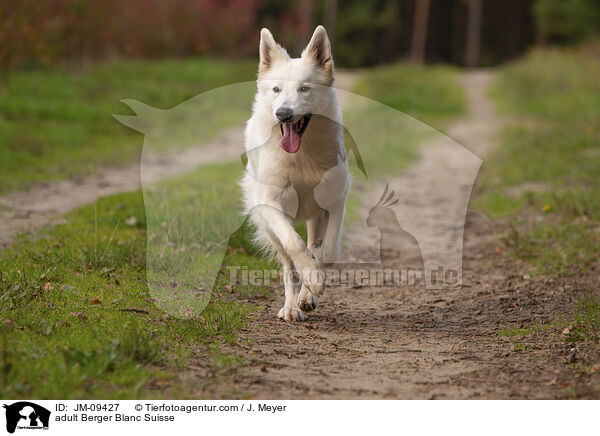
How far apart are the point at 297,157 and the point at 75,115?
9207 mm

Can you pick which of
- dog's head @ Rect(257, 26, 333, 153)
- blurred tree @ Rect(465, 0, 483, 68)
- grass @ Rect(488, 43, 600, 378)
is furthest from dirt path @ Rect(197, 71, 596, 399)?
blurred tree @ Rect(465, 0, 483, 68)

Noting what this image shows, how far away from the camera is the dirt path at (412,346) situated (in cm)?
337

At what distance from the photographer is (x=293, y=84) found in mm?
4480

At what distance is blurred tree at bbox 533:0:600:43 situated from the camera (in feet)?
111

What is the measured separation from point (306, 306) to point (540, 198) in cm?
477

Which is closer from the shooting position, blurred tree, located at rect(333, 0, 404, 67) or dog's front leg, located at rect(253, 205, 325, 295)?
dog's front leg, located at rect(253, 205, 325, 295)

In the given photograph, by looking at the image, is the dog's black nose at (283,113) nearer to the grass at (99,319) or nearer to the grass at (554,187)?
the grass at (99,319)

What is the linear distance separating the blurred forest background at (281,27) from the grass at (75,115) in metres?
0.65

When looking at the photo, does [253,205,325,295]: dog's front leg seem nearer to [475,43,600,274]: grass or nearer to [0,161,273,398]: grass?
[0,161,273,398]: grass

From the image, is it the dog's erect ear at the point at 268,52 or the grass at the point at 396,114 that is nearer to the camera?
the dog's erect ear at the point at 268,52
